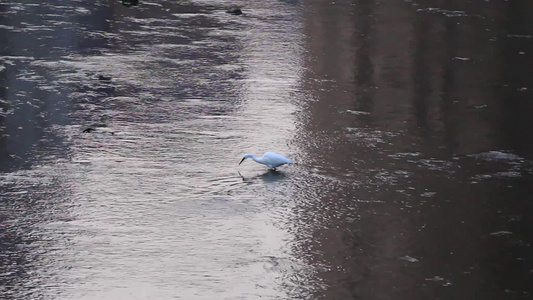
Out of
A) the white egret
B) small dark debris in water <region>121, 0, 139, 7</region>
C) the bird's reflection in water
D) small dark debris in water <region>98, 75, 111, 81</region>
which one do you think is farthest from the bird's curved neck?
small dark debris in water <region>121, 0, 139, 7</region>

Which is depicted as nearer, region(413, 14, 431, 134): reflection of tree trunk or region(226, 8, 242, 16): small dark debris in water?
region(413, 14, 431, 134): reflection of tree trunk

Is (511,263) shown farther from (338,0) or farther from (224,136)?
(338,0)

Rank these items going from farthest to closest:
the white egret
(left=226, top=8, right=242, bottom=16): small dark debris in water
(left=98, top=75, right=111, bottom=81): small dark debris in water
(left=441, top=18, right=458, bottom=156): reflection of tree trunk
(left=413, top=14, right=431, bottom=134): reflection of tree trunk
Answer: (left=226, top=8, right=242, bottom=16): small dark debris in water → (left=98, top=75, right=111, bottom=81): small dark debris in water → (left=413, top=14, right=431, bottom=134): reflection of tree trunk → (left=441, top=18, right=458, bottom=156): reflection of tree trunk → the white egret

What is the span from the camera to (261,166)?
10.2 m

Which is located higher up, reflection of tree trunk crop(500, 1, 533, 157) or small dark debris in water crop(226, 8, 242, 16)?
reflection of tree trunk crop(500, 1, 533, 157)

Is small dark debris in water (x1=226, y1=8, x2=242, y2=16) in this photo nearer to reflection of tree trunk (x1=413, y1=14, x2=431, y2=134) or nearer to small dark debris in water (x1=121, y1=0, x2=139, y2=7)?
small dark debris in water (x1=121, y1=0, x2=139, y2=7)

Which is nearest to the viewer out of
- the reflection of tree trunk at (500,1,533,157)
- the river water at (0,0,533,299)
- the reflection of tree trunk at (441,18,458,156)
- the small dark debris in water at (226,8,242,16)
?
the river water at (0,0,533,299)

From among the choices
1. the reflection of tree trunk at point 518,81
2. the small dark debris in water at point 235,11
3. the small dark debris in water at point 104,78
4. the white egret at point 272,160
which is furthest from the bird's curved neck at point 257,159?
the small dark debris in water at point 235,11

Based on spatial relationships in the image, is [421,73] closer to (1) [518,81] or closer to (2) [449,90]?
(2) [449,90]

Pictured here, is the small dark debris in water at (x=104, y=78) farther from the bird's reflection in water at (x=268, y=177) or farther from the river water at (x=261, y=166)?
the bird's reflection in water at (x=268, y=177)

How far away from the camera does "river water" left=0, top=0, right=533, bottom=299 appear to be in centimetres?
750

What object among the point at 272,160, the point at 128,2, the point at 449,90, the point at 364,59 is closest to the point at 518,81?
the point at 449,90

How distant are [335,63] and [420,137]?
13.6 feet

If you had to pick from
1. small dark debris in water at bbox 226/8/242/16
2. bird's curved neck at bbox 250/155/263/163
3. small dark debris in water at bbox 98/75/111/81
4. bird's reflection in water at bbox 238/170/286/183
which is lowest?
small dark debris in water at bbox 226/8/242/16
